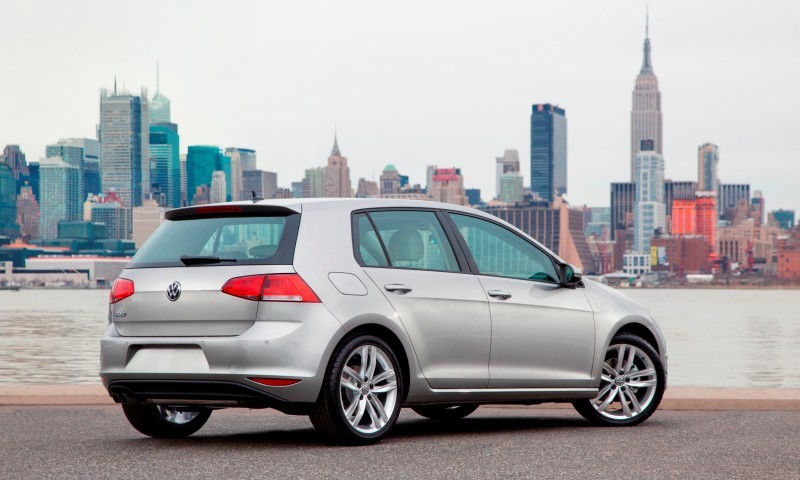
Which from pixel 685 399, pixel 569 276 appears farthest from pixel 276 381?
pixel 685 399

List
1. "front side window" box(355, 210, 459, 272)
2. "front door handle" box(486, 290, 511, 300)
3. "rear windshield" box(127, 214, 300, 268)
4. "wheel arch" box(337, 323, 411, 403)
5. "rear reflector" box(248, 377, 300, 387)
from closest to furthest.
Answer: "rear reflector" box(248, 377, 300, 387)
"rear windshield" box(127, 214, 300, 268)
"wheel arch" box(337, 323, 411, 403)
"front side window" box(355, 210, 459, 272)
"front door handle" box(486, 290, 511, 300)

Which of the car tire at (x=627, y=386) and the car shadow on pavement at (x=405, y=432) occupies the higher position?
the car tire at (x=627, y=386)

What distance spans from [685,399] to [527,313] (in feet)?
8.66

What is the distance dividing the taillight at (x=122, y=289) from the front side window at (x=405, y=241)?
4.75 feet

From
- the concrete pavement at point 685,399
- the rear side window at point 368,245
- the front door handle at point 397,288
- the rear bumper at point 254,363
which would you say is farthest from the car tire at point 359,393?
the concrete pavement at point 685,399

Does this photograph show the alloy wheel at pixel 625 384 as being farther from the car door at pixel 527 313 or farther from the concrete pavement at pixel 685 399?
the concrete pavement at pixel 685 399

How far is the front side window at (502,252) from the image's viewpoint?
9.07m

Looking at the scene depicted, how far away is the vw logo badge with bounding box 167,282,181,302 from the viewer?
7902 mm

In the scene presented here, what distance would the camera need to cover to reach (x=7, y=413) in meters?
10.4

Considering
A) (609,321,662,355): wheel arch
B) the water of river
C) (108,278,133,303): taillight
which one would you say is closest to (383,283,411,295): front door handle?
(108,278,133,303): taillight

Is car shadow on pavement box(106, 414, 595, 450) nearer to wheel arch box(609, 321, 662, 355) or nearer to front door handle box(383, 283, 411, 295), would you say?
wheel arch box(609, 321, 662, 355)

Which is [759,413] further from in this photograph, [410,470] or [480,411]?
[410,470]

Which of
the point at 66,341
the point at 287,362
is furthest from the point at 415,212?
the point at 66,341

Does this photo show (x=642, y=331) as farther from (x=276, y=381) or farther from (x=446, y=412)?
(x=276, y=381)
